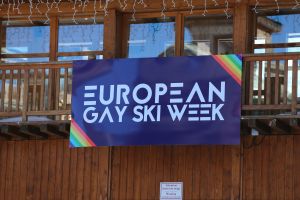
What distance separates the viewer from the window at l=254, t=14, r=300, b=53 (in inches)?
739

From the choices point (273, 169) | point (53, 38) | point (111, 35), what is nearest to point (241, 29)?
point (111, 35)

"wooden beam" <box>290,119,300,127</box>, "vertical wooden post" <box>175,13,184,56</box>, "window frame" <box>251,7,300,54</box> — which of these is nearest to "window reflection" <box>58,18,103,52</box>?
"vertical wooden post" <box>175,13,184,56</box>

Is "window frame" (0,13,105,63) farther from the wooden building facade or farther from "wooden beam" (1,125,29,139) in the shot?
"wooden beam" (1,125,29,139)

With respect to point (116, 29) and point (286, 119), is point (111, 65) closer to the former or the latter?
point (116, 29)

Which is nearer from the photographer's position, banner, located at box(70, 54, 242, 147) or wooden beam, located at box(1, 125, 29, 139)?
banner, located at box(70, 54, 242, 147)

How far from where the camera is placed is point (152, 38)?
19.8 metres

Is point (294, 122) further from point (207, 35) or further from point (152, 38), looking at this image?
point (152, 38)

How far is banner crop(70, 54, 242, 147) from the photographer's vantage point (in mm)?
18031

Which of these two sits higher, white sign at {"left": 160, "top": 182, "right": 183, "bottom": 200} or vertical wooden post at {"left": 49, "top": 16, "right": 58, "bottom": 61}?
vertical wooden post at {"left": 49, "top": 16, "right": 58, "bottom": 61}

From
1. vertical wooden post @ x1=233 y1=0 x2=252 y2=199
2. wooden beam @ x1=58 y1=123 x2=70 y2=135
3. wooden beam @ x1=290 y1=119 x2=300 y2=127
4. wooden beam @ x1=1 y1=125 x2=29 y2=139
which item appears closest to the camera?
wooden beam @ x1=290 y1=119 x2=300 y2=127

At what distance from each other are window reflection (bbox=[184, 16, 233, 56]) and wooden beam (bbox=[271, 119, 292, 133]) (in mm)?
1916

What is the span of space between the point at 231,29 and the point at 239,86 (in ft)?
5.39

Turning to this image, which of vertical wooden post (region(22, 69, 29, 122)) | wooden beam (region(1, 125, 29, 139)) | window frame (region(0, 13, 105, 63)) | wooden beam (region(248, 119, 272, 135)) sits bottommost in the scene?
wooden beam (region(1, 125, 29, 139))

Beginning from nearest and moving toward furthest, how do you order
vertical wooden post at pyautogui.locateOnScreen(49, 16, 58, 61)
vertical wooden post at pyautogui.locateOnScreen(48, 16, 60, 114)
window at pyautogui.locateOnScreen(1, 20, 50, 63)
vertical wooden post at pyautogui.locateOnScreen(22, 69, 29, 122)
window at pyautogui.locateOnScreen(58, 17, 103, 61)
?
vertical wooden post at pyautogui.locateOnScreen(22, 69, 29, 122) < vertical wooden post at pyautogui.locateOnScreen(48, 16, 60, 114) < window at pyautogui.locateOnScreen(58, 17, 103, 61) < vertical wooden post at pyautogui.locateOnScreen(49, 16, 58, 61) < window at pyautogui.locateOnScreen(1, 20, 50, 63)
